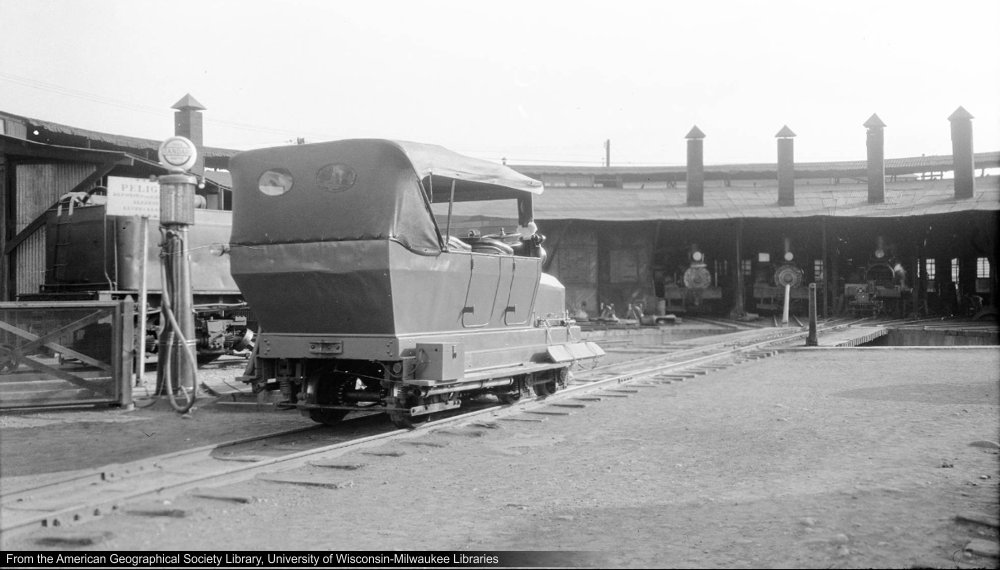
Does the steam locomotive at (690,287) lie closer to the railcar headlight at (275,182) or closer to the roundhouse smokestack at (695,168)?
the roundhouse smokestack at (695,168)

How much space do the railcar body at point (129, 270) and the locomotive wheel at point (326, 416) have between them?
5927 millimetres

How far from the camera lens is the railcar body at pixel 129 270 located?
45.3ft

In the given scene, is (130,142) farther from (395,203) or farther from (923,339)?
(923,339)

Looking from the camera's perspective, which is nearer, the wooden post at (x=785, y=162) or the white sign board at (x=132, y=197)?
the white sign board at (x=132, y=197)

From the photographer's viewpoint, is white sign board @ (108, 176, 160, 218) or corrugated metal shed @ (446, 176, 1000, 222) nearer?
white sign board @ (108, 176, 160, 218)

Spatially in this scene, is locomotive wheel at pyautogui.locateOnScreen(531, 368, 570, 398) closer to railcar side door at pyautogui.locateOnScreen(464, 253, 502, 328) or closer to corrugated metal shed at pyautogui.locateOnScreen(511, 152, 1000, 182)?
railcar side door at pyautogui.locateOnScreen(464, 253, 502, 328)

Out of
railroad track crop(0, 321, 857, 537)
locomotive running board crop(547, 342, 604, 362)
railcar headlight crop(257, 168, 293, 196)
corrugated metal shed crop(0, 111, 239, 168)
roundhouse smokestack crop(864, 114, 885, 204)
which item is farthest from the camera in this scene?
roundhouse smokestack crop(864, 114, 885, 204)

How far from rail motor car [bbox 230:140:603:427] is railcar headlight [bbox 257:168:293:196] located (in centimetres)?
1

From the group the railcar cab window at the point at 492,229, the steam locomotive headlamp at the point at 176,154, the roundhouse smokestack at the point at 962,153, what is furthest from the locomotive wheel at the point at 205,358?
the roundhouse smokestack at the point at 962,153

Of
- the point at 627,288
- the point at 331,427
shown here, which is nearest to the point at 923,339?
the point at 627,288

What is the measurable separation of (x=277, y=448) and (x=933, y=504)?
4739 mm

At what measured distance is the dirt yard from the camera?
13.4 ft

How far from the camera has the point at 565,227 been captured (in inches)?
1120

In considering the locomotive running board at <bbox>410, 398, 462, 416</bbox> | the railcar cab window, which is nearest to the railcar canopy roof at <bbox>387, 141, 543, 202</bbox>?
the railcar cab window
